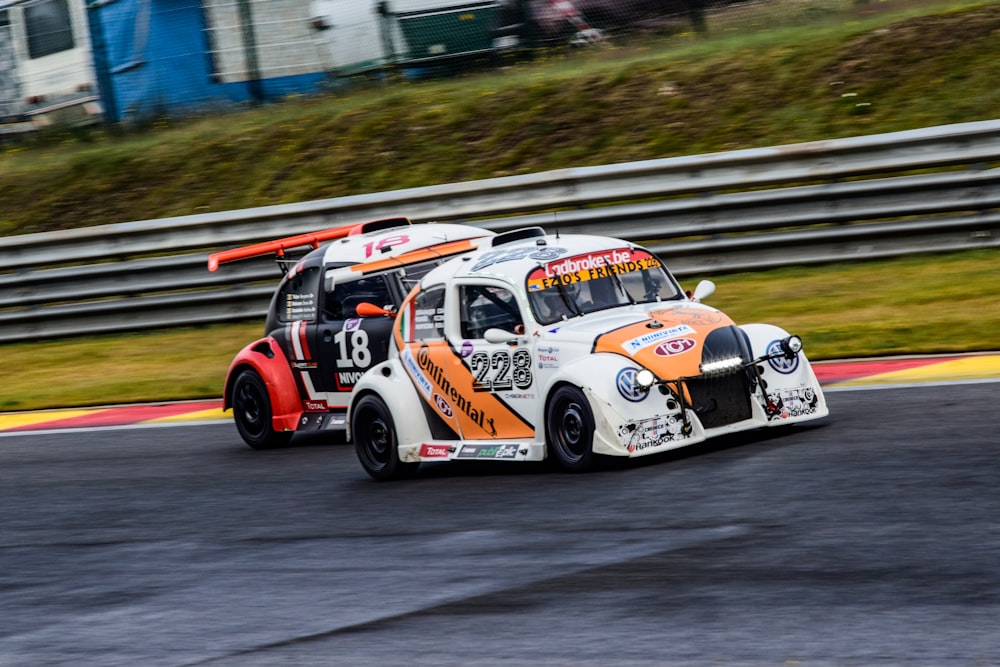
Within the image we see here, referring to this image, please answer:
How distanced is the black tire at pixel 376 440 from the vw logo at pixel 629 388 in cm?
203

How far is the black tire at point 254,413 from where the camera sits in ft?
41.7

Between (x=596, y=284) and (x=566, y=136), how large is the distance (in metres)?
9.40

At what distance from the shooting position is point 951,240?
1507cm

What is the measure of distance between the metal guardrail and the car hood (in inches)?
237

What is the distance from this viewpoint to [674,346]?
30.0 feet

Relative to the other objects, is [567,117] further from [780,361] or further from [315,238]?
[780,361]

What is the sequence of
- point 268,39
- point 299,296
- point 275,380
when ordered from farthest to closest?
point 268,39 < point 299,296 < point 275,380

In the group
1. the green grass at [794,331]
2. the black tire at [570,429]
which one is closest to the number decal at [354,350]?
the black tire at [570,429]

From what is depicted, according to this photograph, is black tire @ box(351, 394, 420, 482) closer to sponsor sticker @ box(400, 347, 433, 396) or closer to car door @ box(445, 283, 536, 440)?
sponsor sticker @ box(400, 347, 433, 396)

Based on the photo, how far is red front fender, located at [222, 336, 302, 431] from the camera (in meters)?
12.7

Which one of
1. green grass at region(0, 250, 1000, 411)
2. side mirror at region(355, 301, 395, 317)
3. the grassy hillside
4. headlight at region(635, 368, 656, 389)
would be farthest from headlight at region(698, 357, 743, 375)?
the grassy hillside

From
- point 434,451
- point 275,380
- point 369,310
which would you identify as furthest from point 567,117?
point 434,451

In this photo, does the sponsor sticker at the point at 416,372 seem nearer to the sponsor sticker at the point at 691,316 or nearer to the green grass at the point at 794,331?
the sponsor sticker at the point at 691,316

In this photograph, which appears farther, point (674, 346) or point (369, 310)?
point (369, 310)
